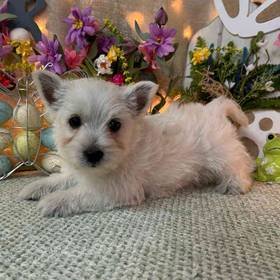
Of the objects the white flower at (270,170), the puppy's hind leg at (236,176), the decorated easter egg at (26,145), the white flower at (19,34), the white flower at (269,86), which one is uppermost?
the white flower at (19,34)

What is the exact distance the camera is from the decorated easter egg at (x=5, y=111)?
1844mm

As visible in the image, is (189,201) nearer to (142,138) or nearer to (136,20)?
(142,138)

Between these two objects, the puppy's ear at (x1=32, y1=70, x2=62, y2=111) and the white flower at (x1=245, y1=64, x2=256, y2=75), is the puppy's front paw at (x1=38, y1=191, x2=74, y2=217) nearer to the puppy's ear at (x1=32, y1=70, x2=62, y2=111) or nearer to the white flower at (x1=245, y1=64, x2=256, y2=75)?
the puppy's ear at (x1=32, y1=70, x2=62, y2=111)

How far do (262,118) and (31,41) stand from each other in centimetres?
155

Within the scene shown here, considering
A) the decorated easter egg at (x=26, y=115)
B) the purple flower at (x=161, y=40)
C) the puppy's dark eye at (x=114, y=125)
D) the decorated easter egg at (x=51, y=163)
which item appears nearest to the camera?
the puppy's dark eye at (x=114, y=125)

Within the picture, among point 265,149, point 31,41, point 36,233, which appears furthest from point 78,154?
point 265,149

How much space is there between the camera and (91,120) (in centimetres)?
139

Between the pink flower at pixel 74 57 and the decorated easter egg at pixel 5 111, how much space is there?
1.46 feet

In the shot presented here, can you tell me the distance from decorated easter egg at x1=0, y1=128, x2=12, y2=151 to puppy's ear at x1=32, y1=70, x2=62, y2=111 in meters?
0.52

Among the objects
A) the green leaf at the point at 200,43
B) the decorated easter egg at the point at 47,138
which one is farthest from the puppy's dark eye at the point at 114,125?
the green leaf at the point at 200,43

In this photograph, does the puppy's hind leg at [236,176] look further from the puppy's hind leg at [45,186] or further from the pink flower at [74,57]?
the pink flower at [74,57]

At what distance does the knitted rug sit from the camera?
90 centimetres

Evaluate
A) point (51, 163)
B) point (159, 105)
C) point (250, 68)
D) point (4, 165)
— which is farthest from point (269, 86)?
point (4, 165)

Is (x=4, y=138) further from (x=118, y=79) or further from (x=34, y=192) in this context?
(x=118, y=79)
